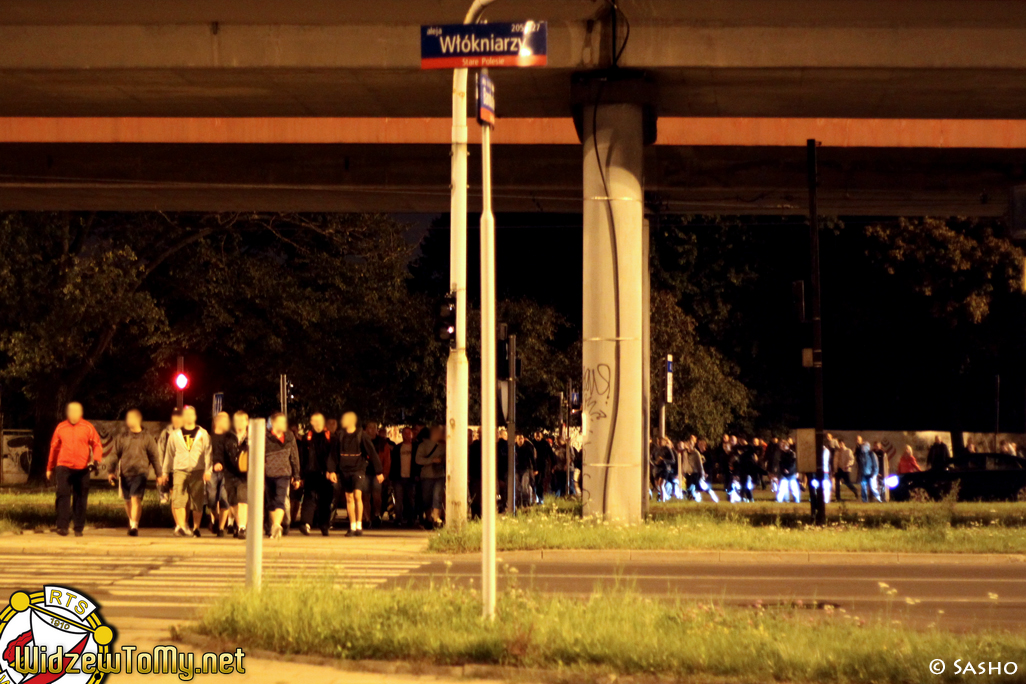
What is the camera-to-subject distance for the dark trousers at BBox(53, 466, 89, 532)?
19.6 metres

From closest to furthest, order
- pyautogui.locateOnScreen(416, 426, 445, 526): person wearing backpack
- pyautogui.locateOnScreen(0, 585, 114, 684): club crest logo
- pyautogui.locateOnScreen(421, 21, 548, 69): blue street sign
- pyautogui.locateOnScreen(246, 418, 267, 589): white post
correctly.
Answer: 1. pyautogui.locateOnScreen(0, 585, 114, 684): club crest logo
2. pyautogui.locateOnScreen(421, 21, 548, 69): blue street sign
3. pyautogui.locateOnScreen(246, 418, 267, 589): white post
4. pyautogui.locateOnScreen(416, 426, 445, 526): person wearing backpack

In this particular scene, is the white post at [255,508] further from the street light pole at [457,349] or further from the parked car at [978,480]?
the parked car at [978,480]

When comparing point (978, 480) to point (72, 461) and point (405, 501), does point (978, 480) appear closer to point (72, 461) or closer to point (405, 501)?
point (405, 501)

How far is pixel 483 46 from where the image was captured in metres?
10.1

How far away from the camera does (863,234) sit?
51188 millimetres

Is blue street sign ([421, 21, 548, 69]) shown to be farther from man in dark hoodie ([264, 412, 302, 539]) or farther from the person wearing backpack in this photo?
the person wearing backpack

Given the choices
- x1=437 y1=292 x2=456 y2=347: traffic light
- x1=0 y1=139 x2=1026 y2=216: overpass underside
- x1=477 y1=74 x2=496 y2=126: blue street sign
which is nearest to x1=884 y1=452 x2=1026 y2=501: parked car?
x1=0 y1=139 x2=1026 y2=216: overpass underside

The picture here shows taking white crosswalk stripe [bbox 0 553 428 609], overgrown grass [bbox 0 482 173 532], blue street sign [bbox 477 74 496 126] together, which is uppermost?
blue street sign [bbox 477 74 496 126]

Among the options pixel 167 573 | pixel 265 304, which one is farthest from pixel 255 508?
pixel 265 304

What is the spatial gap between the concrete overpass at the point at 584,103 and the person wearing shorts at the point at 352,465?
256cm

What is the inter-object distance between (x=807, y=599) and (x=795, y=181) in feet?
51.5

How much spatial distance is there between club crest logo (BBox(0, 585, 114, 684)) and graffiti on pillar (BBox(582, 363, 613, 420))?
1391 centimetres

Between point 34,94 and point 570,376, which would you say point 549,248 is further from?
point 34,94

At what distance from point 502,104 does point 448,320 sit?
6631 mm
